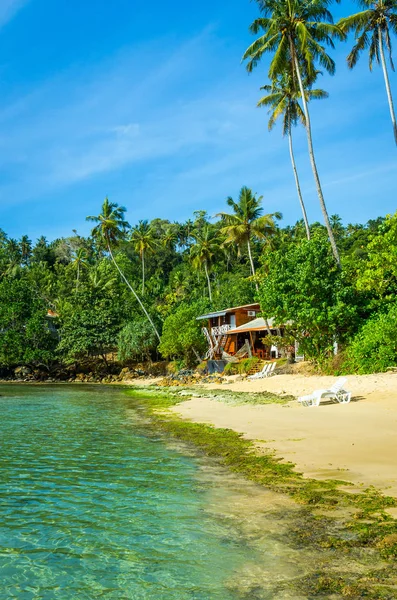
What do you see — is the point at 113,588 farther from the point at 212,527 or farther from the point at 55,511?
the point at 55,511

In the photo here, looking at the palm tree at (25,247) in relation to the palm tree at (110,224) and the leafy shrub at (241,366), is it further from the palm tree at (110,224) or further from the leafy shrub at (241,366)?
the leafy shrub at (241,366)

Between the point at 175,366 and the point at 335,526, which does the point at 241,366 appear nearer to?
the point at 175,366

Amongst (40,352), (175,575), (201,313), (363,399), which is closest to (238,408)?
(363,399)

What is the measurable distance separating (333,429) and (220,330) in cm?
3043

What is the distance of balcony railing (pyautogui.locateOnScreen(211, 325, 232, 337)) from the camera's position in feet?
131

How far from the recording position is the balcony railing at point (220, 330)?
40.0 meters

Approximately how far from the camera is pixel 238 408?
15.9 m

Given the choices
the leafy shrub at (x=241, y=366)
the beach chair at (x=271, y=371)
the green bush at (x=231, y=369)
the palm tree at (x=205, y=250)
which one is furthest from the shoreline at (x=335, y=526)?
the palm tree at (x=205, y=250)

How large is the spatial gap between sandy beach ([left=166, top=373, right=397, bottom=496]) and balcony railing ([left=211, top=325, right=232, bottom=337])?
20.6 m

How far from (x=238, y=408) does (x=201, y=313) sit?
29.7 metres

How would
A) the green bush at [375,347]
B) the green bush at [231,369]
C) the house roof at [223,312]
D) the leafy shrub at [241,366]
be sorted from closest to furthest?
the green bush at [375,347], the leafy shrub at [241,366], the green bush at [231,369], the house roof at [223,312]

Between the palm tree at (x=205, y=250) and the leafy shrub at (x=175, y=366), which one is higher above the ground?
the palm tree at (x=205, y=250)

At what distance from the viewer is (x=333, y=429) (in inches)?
407

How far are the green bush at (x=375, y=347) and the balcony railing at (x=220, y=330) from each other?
59.0ft
